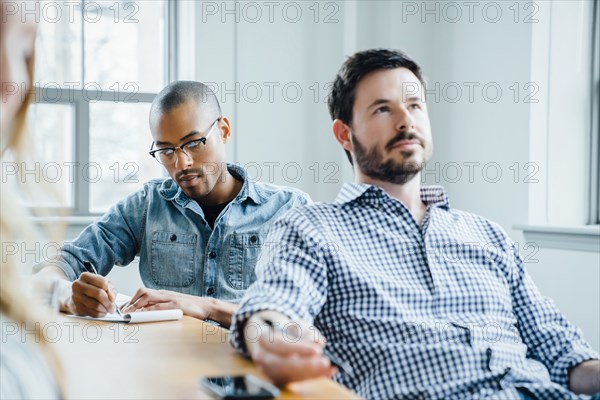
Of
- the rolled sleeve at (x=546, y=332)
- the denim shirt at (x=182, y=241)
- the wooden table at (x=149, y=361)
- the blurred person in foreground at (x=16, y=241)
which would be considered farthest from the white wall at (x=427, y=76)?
the blurred person in foreground at (x=16, y=241)

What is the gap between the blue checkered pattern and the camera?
3.82ft

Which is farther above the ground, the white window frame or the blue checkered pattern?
the white window frame

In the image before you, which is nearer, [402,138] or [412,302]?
[412,302]

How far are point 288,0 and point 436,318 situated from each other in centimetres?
262

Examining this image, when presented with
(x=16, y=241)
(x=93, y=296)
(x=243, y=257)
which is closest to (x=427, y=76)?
(x=243, y=257)

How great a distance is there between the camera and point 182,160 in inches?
78.0

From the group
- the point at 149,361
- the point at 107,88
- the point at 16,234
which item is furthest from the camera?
the point at 107,88

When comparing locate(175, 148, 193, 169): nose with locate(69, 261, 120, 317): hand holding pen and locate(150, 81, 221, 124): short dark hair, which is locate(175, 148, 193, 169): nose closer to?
locate(150, 81, 221, 124): short dark hair

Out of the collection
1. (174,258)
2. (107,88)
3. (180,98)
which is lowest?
(174,258)

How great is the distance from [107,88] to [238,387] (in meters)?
2.75

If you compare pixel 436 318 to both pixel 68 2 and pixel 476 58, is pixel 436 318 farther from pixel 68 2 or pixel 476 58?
pixel 68 2

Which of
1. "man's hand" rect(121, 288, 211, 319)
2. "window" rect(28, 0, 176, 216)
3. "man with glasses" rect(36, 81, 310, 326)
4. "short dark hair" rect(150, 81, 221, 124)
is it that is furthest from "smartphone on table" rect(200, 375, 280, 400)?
"window" rect(28, 0, 176, 216)

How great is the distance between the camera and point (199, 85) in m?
2.13

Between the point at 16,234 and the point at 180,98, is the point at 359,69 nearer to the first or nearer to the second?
the point at 180,98
